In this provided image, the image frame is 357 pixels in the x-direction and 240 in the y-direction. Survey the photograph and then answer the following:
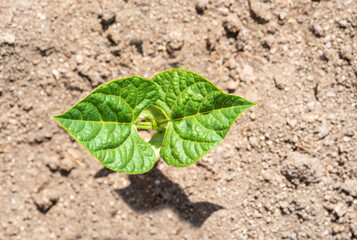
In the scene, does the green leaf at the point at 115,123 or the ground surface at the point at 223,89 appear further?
the ground surface at the point at 223,89

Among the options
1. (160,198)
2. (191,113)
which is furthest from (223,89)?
(160,198)

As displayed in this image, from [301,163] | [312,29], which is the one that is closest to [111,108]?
[301,163]

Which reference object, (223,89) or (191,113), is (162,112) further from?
(223,89)

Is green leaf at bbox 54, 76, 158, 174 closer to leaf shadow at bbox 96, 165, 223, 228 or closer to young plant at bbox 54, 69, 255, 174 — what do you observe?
young plant at bbox 54, 69, 255, 174

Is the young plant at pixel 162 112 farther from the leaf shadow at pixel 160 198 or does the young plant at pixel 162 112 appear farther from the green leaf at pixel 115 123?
the leaf shadow at pixel 160 198

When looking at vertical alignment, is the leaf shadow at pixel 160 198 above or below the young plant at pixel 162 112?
below

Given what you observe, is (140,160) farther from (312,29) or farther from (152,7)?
(312,29)

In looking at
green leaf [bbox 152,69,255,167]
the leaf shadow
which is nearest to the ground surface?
the leaf shadow

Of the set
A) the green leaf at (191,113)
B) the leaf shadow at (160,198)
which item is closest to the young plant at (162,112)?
the green leaf at (191,113)
